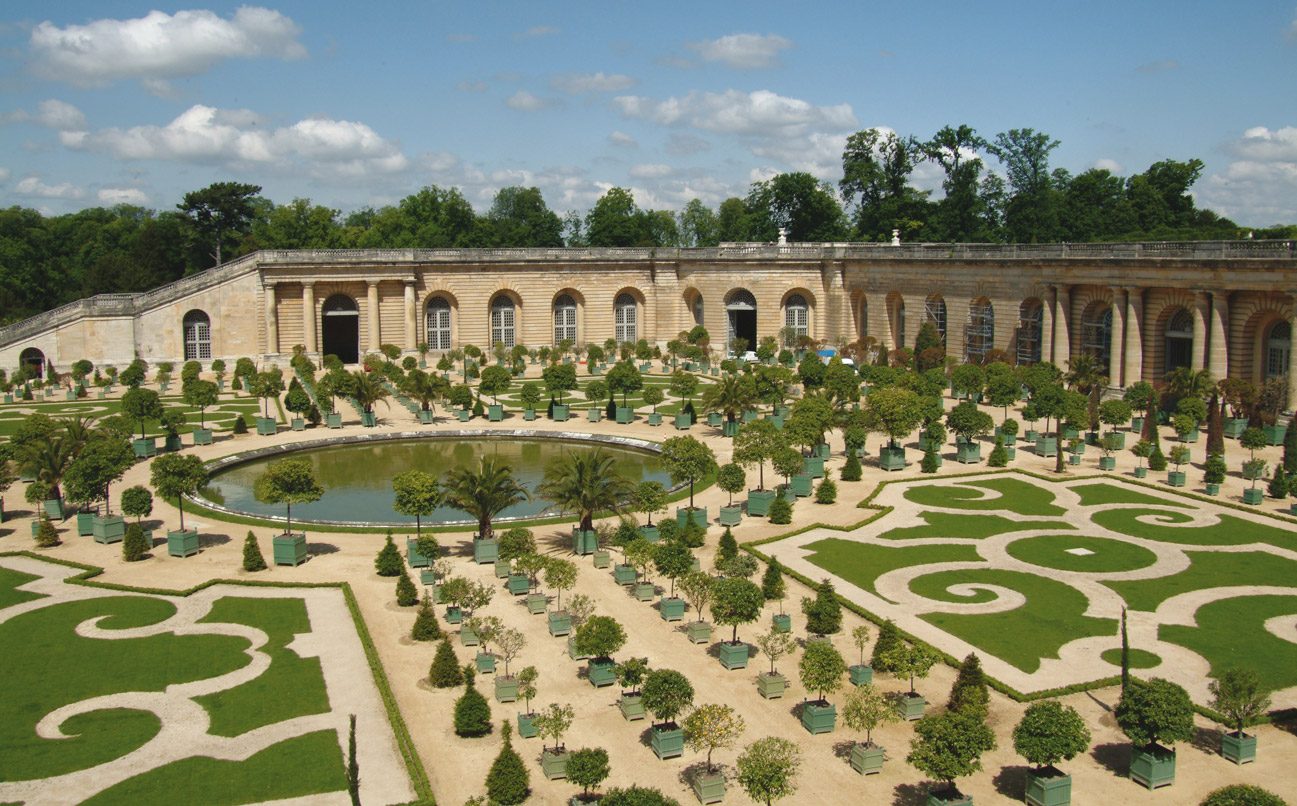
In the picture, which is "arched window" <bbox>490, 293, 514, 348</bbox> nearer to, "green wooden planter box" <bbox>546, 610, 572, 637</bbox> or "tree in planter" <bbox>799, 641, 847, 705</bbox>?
"green wooden planter box" <bbox>546, 610, 572, 637</bbox>

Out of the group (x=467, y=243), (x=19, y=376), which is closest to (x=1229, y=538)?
(x=19, y=376)

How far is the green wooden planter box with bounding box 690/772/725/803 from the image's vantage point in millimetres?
17906

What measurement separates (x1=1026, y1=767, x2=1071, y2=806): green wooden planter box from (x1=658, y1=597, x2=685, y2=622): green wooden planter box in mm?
9824

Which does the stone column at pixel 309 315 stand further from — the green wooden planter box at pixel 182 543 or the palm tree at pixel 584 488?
the palm tree at pixel 584 488

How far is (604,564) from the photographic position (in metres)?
30.0

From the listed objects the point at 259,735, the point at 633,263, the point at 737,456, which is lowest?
the point at 259,735

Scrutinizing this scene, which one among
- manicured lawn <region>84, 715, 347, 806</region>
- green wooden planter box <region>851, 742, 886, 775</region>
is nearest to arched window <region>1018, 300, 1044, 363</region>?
green wooden planter box <region>851, 742, 886, 775</region>

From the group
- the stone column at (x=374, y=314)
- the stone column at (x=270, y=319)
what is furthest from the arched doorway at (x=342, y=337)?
the stone column at (x=270, y=319)

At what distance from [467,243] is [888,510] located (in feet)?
210

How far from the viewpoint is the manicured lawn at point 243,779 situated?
1808cm

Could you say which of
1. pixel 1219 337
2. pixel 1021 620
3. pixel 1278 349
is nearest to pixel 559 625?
pixel 1021 620

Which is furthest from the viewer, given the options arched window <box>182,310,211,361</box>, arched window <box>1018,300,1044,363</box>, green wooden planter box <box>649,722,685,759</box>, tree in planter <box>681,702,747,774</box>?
arched window <box>182,310,211,361</box>

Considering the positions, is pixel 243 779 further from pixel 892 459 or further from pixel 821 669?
pixel 892 459

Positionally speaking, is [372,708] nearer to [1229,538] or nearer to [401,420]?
[1229,538]
